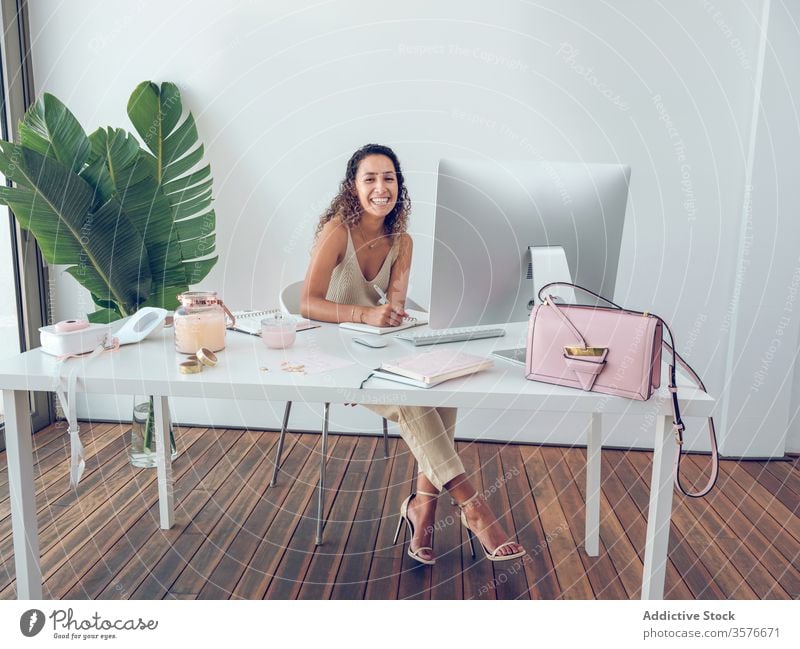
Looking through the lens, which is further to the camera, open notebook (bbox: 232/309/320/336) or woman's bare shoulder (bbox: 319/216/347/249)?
woman's bare shoulder (bbox: 319/216/347/249)

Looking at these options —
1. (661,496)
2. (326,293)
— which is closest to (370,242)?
(326,293)

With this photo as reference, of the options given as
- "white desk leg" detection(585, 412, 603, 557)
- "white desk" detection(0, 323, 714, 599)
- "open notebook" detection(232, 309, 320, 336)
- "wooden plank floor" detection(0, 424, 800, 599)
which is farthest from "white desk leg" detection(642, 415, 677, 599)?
"open notebook" detection(232, 309, 320, 336)

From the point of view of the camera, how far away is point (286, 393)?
124 centimetres

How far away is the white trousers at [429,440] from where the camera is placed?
64.6 inches

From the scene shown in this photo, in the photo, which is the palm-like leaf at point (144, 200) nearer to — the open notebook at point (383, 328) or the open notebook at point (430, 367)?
the open notebook at point (383, 328)

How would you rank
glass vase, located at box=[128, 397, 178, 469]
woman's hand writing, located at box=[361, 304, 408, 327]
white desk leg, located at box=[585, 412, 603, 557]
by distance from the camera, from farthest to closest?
glass vase, located at box=[128, 397, 178, 469] → white desk leg, located at box=[585, 412, 603, 557] → woman's hand writing, located at box=[361, 304, 408, 327]

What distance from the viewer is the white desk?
123cm

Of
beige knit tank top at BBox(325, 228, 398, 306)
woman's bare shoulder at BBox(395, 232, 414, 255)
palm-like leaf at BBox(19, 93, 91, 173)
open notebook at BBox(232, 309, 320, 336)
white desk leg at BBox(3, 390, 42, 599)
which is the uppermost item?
palm-like leaf at BBox(19, 93, 91, 173)

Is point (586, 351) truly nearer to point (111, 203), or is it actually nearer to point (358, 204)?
point (358, 204)

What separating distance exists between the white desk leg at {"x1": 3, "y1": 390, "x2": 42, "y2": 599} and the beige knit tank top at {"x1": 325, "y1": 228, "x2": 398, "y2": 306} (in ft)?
3.36

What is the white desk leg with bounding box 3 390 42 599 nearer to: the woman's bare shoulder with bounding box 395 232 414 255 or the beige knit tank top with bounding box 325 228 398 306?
the beige knit tank top with bounding box 325 228 398 306

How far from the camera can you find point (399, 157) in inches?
108

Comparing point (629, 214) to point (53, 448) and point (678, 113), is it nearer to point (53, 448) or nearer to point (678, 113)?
point (678, 113)
